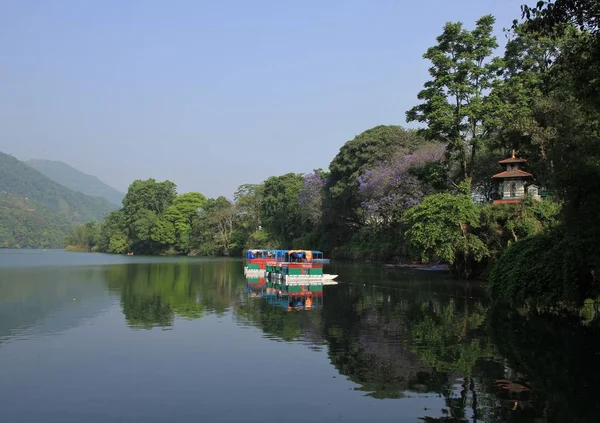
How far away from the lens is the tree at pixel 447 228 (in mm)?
39125

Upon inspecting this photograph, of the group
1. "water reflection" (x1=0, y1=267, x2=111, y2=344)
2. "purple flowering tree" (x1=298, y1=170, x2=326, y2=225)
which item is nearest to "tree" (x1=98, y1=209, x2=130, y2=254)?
"purple flowering tree" (x1=298, y1=170, x2=326, y2=225)

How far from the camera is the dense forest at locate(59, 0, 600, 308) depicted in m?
16.5

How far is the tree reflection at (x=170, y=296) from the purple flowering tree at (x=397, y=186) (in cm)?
1911

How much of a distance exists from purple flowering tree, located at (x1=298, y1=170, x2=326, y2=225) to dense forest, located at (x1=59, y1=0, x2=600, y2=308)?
0.19 meters

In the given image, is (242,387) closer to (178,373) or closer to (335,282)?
(178,373)

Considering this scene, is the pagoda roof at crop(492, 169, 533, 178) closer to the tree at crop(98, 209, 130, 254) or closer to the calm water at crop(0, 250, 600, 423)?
the calm water at crop(0, 250, 600, 423)

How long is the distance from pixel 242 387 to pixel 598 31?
11703mm

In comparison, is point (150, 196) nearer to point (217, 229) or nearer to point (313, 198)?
point (217, 229)

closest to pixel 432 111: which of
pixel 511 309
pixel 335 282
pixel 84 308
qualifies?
pixel 335 282

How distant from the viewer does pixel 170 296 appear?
109 feet

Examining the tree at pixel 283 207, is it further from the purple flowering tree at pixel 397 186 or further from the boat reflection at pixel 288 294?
the boat reflection at pixel 288 294

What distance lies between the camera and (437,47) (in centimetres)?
4478

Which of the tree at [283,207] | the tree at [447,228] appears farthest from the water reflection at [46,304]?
the tree at [283,207]

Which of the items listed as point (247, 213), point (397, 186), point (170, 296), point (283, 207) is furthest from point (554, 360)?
point (247, 213)
